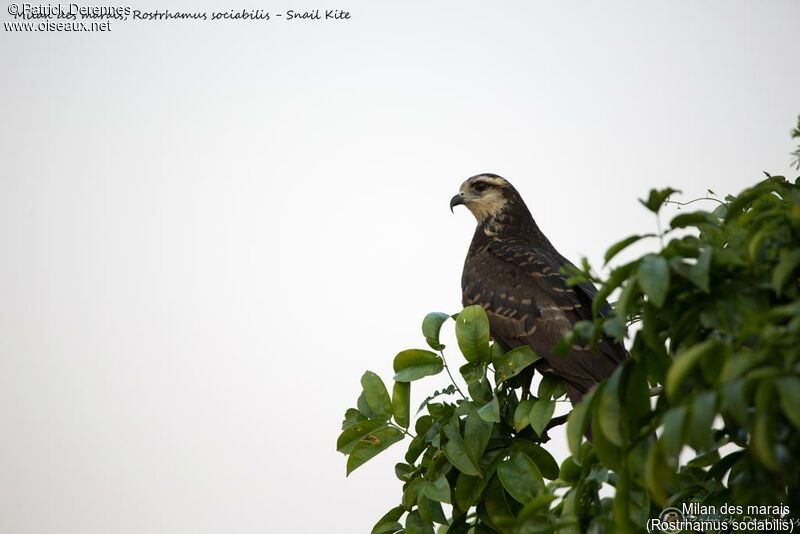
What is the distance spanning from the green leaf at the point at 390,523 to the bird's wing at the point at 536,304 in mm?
1123

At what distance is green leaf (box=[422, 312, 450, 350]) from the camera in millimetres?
3615

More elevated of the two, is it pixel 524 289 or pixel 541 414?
pixel 524 289

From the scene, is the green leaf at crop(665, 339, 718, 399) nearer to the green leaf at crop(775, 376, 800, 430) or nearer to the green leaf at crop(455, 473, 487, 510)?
the green leaf at crop(775, 376, 800, 430)

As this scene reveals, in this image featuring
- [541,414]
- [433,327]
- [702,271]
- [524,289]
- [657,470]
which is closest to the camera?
[657,470]

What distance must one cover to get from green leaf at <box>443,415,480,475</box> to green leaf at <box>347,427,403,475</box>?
268 mm

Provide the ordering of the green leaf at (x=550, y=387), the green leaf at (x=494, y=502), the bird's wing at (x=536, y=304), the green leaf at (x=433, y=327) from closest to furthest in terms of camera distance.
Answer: the green leaf at (x=494, y=502), the green leaf at (x=433, y=327), the green leaf at (x=550, y=387), the bird's wing at (x=536, y=304)

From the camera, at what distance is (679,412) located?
5.04 ft

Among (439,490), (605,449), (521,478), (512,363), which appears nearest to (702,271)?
(605,449)

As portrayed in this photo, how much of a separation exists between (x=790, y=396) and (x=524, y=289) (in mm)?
3781

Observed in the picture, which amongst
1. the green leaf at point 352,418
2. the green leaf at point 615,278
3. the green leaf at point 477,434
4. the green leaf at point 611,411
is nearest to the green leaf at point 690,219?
the green leaf at point 615,278

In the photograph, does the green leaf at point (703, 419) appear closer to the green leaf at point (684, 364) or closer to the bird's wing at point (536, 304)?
the green leaf at point (684, 364)

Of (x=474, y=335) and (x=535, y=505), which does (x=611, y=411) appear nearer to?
(x=535, y=505)

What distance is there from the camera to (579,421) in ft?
6.19

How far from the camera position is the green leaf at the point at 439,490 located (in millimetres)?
3258
